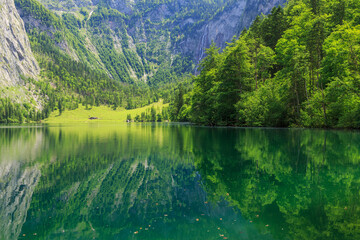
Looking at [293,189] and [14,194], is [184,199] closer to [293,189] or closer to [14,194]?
[293,189]

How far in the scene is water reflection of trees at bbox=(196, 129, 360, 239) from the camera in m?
7.06

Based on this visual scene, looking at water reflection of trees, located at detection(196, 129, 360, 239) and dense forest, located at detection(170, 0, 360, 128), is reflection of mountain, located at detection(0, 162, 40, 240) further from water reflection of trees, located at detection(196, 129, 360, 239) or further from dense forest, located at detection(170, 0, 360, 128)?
dense forest, located at detection(170, 0, 360, 128)

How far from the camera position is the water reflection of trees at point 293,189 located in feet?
23.2

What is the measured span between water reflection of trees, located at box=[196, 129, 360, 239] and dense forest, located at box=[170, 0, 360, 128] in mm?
22889

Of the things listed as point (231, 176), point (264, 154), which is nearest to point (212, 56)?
point (264, 154)

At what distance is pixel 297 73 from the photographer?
45750 millimetres

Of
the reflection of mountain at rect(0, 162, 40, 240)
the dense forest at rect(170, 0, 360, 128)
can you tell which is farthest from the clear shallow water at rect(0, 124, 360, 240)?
the dense forest at rect(170, 0, 360, 128)

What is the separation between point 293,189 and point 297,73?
4066cm

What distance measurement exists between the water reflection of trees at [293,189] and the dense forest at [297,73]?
22.9 metres

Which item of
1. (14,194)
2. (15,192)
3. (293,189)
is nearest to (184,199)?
(293,189)

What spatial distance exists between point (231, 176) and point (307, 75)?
1621 inches

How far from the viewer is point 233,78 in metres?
56.8

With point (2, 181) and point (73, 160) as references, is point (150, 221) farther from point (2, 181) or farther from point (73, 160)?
point (73, 160)

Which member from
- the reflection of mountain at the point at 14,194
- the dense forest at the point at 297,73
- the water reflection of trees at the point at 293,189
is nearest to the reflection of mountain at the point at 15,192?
the reflection of mountain at the point at 14,194
